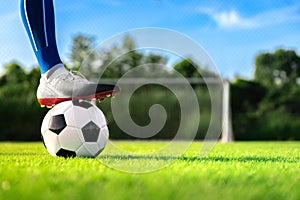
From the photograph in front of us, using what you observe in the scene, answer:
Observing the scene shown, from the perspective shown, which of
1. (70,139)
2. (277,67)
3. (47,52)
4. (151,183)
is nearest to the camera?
(151,183)

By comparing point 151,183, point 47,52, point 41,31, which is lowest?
point 151,183

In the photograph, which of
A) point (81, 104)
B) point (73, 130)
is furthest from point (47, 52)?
point (73, 130)

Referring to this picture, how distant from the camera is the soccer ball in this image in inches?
119

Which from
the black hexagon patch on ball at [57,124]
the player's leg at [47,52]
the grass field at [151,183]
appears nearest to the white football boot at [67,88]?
the player's leg at [47,52]

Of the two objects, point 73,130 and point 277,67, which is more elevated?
point 277,67

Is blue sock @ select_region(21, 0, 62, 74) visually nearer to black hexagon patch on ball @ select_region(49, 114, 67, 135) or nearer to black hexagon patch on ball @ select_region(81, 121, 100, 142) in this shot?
black hexagon patch on ball @ select_region(49, 114, 67, 135)

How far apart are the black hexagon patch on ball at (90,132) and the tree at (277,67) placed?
1027 centimetres

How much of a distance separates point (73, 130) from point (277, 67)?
1127 centimetres

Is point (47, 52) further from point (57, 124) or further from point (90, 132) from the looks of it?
point (90, 132)

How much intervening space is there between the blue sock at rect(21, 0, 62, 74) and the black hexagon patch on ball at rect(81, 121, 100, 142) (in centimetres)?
49

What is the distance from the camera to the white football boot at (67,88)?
9.69ft

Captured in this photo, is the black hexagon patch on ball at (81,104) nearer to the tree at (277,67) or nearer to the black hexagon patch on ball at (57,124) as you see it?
the black hexagon patch on ball at (57,124)

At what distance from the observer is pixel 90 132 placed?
3.06 m

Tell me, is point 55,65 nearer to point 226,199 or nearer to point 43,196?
point 43,196
